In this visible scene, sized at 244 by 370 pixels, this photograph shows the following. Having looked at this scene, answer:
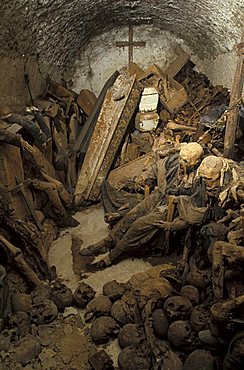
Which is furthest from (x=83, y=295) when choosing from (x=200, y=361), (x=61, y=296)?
(x=200, y=361)

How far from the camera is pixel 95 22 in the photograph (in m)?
8.49

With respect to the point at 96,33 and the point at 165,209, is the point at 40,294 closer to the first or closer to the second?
the point at 165,209

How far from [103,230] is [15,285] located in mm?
2015

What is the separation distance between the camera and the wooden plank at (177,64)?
377 inches

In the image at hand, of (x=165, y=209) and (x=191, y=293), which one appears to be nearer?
(x=191, y=293)

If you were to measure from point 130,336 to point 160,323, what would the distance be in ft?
1.05

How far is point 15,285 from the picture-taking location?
4527 mm

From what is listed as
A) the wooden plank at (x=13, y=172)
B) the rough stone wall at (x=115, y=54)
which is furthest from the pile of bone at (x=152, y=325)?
the rough stone wall at (x=115, y=54)

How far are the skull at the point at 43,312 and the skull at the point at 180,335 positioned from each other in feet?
4.28

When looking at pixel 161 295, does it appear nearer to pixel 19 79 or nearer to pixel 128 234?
pixel 128 234

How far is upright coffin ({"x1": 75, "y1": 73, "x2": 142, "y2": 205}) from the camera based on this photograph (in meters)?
7.21

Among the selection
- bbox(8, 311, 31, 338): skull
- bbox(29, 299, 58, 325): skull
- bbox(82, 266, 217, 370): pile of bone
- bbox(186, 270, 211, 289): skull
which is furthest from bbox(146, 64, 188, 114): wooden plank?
bbox(8, 311, 31, 338): skull

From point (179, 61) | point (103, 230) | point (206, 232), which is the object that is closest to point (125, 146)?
point (103, 230)

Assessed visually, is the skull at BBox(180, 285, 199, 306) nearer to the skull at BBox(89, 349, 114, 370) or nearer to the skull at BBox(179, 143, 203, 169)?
the skull at BBox(89, 349, 114, 370)
